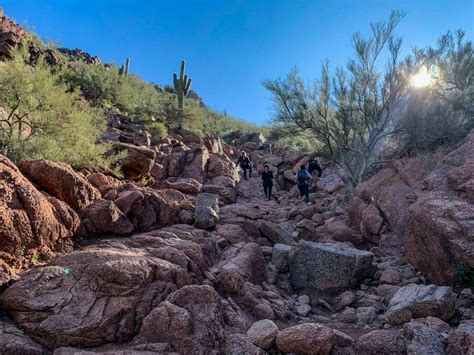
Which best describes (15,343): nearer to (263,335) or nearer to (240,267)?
(263,335)

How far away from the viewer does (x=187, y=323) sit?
387 centimetres

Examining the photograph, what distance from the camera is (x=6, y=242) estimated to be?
14.0 feet

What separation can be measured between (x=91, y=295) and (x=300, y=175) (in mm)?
9472

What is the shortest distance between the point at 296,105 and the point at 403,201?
5777 millimetres

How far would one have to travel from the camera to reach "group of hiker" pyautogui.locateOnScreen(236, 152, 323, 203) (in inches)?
496

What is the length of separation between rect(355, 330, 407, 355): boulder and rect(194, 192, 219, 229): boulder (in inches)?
171

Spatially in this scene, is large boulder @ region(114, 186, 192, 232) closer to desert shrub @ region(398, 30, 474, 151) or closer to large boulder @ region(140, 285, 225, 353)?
large boulder @ region(140, 285, 225, 353)

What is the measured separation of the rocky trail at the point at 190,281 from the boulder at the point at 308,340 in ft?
0.05

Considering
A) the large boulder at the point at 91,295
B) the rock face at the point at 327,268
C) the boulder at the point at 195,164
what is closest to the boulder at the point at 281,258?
the rock face at the point at 327,268

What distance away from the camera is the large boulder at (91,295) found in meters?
3.70

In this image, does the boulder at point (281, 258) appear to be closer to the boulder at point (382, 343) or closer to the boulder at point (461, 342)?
the boulder at point (382, 343)

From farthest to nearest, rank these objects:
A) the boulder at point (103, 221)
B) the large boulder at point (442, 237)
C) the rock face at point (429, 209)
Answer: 1. the boulder at point (103, 221)
2. the rock face at point (429, 209)
3. the large boulder at point (442, 237)

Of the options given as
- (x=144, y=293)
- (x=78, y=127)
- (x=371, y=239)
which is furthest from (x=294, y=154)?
(x=144, y=293)

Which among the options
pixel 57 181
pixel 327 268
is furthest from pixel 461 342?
pixel 57 181
